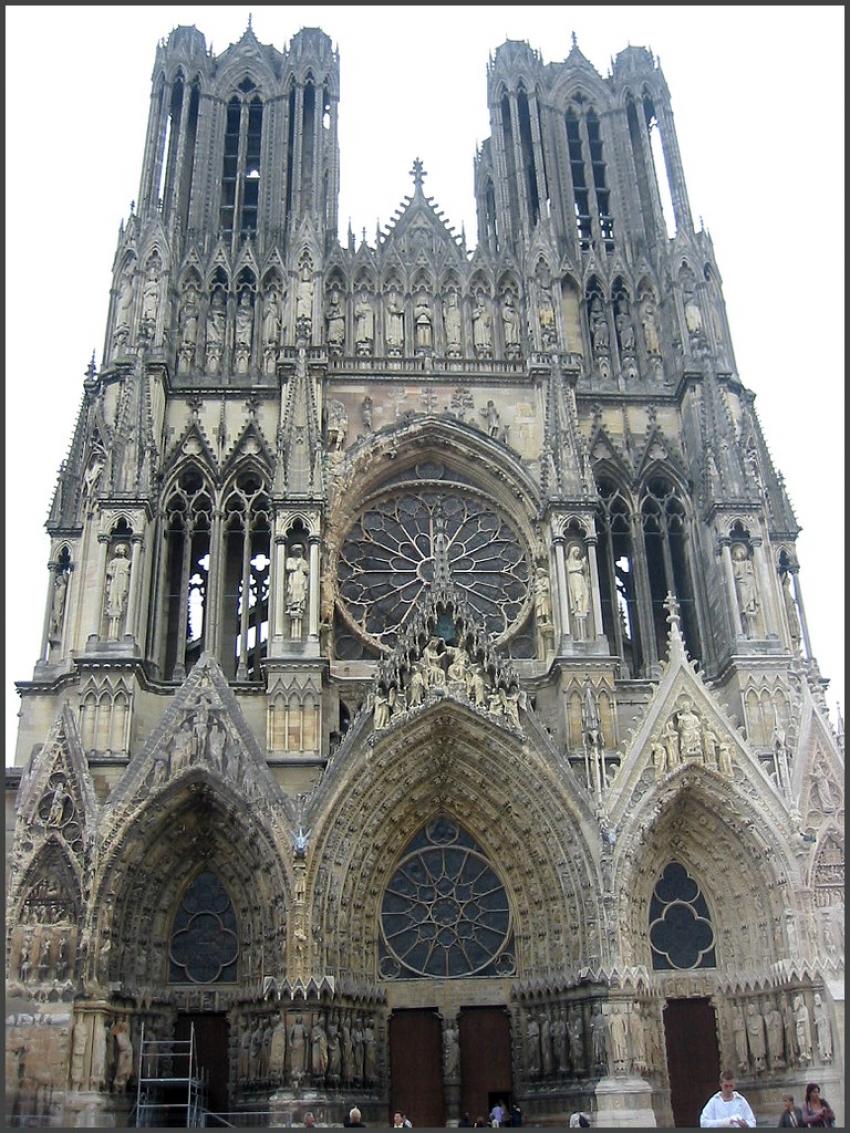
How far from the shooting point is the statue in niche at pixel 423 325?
81.9 feet

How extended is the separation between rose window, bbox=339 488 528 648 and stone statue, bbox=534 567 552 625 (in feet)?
1.54

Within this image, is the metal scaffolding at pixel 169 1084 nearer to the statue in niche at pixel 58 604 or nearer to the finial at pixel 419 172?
the statue in niche at pixel 58 604

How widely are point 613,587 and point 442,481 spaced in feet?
13.8

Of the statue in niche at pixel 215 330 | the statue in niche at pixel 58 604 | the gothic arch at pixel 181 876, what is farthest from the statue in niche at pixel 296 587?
the statue in niche at pixel 215 330

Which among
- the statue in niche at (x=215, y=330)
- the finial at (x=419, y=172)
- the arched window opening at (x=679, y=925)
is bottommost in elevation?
the arched window opening at (x=679, y=925)

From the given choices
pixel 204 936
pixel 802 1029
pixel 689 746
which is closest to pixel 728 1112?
pixel 802 1029

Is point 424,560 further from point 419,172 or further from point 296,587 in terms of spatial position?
point 419,172

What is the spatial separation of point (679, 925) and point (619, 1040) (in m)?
2.77

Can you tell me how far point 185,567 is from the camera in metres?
22.1

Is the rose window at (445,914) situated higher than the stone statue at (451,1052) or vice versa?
the rose window at (445,914)

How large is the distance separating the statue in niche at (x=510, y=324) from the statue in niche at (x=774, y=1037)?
14120 mm

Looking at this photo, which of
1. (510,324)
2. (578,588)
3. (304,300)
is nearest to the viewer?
(578,588)

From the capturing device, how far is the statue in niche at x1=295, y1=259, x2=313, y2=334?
2417cm

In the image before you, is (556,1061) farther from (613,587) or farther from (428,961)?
(613,587)
